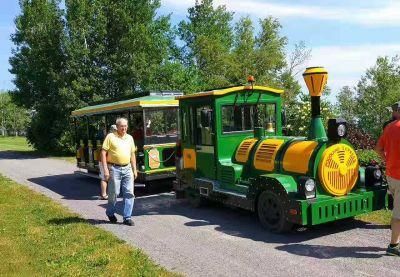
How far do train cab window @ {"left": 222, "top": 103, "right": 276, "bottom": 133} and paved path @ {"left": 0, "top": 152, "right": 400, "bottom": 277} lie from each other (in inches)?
65.1

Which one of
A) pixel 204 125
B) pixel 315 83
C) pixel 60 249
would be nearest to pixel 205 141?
pixel 204 125

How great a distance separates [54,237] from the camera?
24.6ft

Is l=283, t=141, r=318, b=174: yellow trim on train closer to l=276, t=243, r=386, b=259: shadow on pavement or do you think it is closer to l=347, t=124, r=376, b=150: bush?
l=276, t=243, r=386, b=259: shadow on pavement

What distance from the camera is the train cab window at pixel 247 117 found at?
8.87 meters

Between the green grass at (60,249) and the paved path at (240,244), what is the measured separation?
34 cm

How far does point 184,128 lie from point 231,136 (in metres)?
1.25

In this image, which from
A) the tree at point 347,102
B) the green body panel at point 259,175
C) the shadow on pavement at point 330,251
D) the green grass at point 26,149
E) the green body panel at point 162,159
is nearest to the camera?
the shadow on pavement at point 330,251

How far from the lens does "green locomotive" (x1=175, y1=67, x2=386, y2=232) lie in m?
7.09

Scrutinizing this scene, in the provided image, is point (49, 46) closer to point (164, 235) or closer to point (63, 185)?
point (63, 185)

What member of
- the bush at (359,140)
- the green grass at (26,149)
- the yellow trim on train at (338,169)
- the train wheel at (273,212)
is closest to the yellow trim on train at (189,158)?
the train wheel at (273,212)

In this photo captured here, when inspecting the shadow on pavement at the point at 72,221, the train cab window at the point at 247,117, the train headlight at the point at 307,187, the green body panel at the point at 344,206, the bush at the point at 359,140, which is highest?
the train cab window at the point at 247,117

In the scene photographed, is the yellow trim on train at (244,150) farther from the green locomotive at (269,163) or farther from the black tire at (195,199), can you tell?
the black tire at (195,199)

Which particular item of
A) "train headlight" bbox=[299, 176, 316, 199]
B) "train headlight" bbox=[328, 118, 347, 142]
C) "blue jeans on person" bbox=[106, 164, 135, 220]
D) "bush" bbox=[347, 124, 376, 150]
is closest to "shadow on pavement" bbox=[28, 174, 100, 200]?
"blue jeans on person" bbox=[106, 164, 135, 220]

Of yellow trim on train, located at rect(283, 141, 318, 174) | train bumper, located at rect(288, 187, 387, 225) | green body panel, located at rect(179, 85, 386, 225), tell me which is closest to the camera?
train bumper, located at rect(288, 187, 387, 225)
